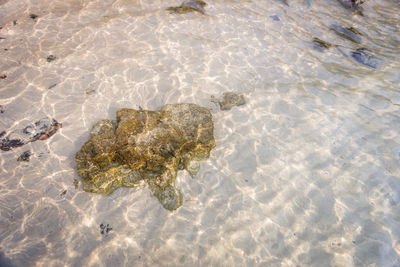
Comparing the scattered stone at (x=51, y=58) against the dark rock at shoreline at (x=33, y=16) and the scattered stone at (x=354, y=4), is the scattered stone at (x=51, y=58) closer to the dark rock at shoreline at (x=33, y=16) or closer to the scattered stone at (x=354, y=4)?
the dark rock at shoreline at (x=33, y=16)

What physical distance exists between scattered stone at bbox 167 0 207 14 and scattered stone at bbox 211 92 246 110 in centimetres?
470

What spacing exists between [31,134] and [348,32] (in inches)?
404

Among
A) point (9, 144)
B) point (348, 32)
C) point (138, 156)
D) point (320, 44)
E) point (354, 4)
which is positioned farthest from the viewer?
point (354, 4)

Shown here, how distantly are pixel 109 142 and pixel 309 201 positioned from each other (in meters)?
3.77

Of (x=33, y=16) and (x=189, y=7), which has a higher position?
(x=189, y=7)

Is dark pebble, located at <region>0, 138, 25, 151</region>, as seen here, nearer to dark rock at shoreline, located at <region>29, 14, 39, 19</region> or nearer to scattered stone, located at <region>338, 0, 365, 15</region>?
dark rock at shoreline, located at <region>29, 14, 39, 19</region>

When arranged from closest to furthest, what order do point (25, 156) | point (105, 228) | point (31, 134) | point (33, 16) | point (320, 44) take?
point (105, 228)
point (25, 156)
point (31, 134)
point (320, 44)
point (33, 16)

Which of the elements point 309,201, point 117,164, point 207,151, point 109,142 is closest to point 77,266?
point 117,164

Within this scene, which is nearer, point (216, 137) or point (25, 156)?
point (25, 156)

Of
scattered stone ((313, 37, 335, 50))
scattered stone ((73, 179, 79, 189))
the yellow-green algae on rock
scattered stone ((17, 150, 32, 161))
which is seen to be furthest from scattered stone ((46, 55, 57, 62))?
scattered stone ((313, 37, 335, 50))

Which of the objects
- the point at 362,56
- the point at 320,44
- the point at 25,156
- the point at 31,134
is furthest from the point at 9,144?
the point at 362,56

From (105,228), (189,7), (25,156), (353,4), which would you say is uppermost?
(353,4)

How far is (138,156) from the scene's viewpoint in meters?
3.83

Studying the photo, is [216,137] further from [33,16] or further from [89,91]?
[33,16]
